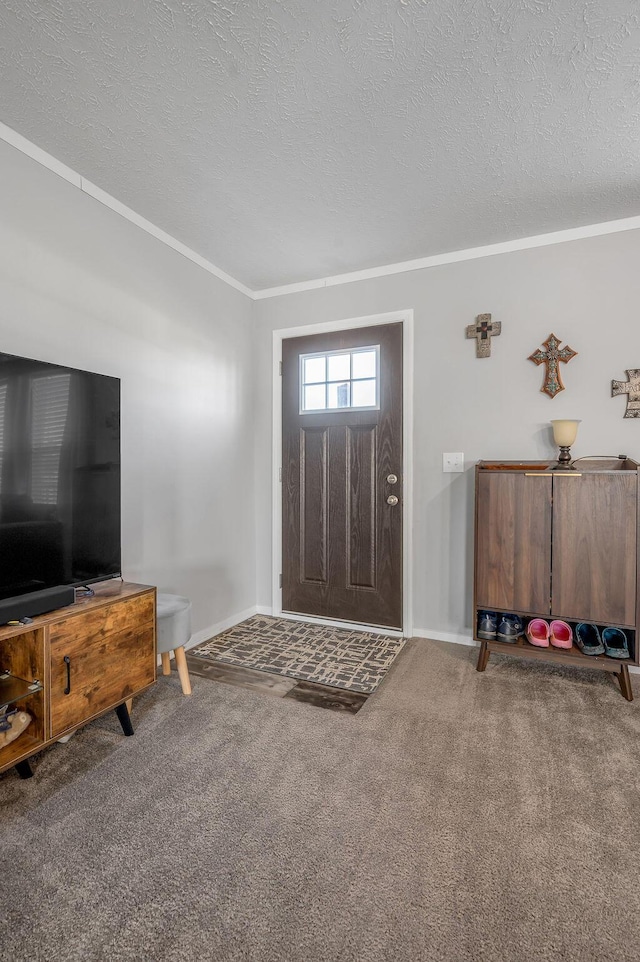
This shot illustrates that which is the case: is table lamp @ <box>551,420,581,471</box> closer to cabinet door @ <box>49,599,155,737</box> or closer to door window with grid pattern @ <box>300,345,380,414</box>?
door window with grid pattern @ <box>300,345,380,414</box>

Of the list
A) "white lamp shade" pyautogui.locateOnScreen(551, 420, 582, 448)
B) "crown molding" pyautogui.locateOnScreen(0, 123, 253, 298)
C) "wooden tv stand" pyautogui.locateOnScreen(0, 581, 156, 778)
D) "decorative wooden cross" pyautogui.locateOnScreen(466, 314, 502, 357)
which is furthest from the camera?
"decorative wooden cross" pyautogui.locateOnScreen(466, 314, 502, 357)

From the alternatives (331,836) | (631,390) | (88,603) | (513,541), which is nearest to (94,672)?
(88,603)

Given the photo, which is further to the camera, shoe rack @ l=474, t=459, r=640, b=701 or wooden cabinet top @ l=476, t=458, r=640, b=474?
wooden cabinet top @ l=476, t=458, r=640, b=474

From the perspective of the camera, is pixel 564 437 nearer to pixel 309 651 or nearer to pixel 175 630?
pixel 309 651

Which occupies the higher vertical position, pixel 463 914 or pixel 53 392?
pixel 53 392

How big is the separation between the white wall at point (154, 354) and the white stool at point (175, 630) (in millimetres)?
360

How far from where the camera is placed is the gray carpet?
110 cm

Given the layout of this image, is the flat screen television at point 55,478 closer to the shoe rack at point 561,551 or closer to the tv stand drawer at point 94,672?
the tv stand drawer at point 94,672

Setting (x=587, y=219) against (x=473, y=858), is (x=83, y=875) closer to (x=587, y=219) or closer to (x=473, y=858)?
(x=473, y=858)

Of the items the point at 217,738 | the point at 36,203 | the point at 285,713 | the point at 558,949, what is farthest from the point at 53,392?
the point at 558,949

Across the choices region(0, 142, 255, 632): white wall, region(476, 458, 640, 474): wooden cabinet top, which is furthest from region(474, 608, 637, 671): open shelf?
region(0, 142, 255, 632): white wall

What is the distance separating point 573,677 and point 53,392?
279 cm

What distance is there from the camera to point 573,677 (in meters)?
2.47

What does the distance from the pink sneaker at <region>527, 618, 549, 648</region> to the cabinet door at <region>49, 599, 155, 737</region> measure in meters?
1.89
